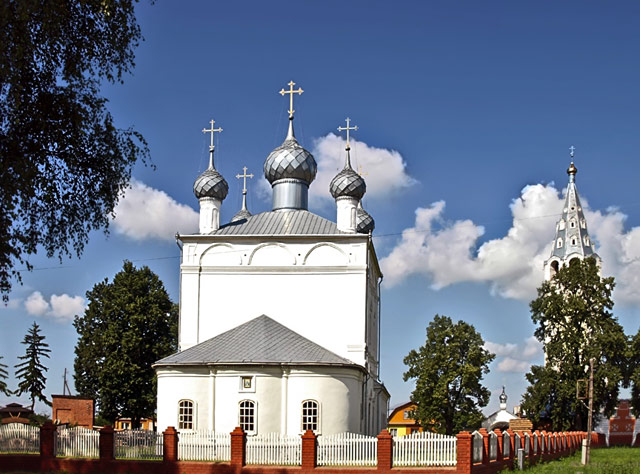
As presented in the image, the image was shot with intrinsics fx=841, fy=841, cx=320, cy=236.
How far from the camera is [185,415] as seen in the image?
88.3 ft

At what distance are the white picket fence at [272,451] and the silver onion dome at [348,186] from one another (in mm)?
12568

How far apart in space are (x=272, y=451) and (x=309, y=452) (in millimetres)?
1348

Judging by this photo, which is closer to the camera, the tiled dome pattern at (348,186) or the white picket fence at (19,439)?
the white picket fence at (19,439)

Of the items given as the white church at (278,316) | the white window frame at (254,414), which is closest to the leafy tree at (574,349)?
the white church at (278,316)

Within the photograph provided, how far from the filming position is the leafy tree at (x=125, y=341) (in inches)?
1603

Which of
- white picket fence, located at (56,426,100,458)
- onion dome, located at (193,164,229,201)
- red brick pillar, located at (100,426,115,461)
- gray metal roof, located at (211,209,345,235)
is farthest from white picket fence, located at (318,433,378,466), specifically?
onion dome, located at (193,164,229,201)

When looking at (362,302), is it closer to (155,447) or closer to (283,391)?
(283,391)

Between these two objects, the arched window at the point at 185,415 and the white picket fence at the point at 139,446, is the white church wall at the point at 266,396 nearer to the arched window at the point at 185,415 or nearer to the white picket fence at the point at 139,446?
the arched window at the point at 185,415

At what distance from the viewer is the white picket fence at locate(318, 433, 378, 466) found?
21.8 m

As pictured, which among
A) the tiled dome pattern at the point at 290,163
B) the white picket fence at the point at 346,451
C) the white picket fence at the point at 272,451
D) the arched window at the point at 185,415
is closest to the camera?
the white picket fence at the point at 346,451

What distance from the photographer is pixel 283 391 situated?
26.5 meters

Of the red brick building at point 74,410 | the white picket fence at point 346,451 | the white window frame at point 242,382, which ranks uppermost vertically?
the white window frame at point 242,382

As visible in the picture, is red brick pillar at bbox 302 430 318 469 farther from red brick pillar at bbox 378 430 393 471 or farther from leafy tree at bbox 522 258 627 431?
leafy tree at bbox 522 258 627 431

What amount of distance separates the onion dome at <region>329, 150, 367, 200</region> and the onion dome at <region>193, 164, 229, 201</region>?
169 inches
